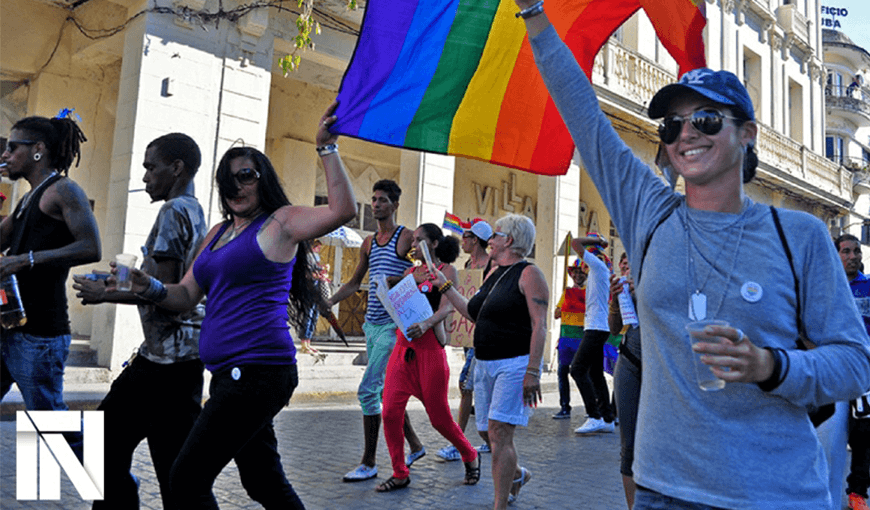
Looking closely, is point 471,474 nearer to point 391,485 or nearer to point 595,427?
point 391,485

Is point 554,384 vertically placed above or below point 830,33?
below

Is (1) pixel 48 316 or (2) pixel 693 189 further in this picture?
(1) pixel 48 316

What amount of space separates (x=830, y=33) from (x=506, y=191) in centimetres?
2607

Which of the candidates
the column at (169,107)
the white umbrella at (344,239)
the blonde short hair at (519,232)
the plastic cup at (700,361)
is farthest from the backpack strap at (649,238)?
the white umbrella at (344,239)

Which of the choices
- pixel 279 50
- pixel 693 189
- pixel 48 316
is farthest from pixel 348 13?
pixel 693 189

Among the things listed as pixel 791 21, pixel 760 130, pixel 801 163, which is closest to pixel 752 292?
pixel 760 130

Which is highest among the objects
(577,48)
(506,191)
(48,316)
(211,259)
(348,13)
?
(348,13)

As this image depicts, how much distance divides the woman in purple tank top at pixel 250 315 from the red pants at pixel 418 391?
2.32 m

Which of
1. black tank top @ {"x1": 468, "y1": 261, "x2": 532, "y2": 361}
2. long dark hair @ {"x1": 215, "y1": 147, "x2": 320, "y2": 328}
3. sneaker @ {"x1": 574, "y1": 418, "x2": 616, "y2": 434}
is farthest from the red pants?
sneaker @ {"x1": 574, "y1": 418, "x2": 616, "y2": 434}

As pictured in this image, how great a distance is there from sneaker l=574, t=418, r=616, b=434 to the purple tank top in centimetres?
596

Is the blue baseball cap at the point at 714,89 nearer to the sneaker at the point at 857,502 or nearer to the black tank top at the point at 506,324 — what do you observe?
the black tank top at the point at 506,324

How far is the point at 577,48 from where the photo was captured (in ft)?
12.9

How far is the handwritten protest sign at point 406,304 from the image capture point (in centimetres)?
569

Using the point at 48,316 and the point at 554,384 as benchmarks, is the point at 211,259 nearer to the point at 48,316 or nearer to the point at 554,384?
the point at 48,316
